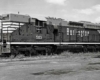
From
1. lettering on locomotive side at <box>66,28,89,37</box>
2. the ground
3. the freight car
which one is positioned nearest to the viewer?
the ground

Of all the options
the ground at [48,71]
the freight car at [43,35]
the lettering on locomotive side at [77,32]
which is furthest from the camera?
the lettering on locomotive side at [77,32]

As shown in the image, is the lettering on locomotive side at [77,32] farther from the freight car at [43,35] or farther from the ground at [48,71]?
the ground at [48,71]

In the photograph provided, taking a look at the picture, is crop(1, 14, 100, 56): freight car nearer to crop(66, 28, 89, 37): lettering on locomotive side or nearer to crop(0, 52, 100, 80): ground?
crop(66, 28, 89, 37): lettering on locomotive side

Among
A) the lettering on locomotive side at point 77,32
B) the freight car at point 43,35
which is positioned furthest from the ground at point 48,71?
the lettering on locomotive side at point 77,32

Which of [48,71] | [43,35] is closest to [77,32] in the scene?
[43,35]

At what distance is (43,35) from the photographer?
17594 mm

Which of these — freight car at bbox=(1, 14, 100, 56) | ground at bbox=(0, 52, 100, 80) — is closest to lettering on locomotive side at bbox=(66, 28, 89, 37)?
freight car at bbox=(1, 14, 100, 56)

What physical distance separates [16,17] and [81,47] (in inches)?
365

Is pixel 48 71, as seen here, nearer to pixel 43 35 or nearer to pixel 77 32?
pixel 43 35

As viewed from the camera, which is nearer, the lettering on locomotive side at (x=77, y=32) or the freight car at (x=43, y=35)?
the freight car at (x=43, y=35)

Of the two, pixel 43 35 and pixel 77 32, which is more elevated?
pixel 77 32

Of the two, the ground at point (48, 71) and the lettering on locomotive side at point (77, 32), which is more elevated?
the lettering on locomotive side at point (77, 32)

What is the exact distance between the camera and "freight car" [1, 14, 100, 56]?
50.6ft

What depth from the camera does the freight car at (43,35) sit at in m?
15.4
